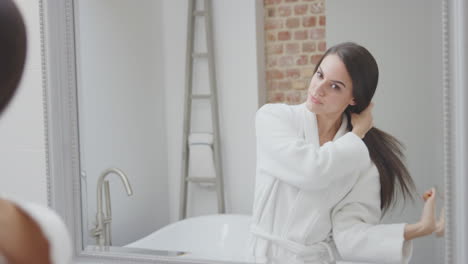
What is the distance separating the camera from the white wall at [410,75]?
1111 mm

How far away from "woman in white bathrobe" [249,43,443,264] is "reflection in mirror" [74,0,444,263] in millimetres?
27

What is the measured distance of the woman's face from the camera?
46.1 inches

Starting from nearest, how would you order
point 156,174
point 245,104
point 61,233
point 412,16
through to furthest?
point 61,233 → point 412,16 → point 245,104 → point 156,174

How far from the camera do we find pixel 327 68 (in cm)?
118

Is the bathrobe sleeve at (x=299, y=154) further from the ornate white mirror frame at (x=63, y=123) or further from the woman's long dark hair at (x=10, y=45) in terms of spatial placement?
the woman's long dark hair at (x=10, y=45)

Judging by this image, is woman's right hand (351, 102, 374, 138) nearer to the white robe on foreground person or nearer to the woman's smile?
the woman's smile

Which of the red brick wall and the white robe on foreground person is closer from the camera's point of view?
the white robe on foreground person

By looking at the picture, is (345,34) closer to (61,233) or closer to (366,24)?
(366,24)

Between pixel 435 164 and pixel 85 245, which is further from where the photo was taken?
pixel 85 245

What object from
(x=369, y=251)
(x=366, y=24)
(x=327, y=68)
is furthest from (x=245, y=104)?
(x=369, y=251)

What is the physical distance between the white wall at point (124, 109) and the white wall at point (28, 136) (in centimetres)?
12

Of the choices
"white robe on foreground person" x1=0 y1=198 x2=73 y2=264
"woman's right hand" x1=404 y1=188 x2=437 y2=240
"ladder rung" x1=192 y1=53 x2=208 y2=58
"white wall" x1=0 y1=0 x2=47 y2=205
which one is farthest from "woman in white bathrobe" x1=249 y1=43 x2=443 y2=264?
"white robe on foreground person" x1=0 y1=198 x2=73 y2=264

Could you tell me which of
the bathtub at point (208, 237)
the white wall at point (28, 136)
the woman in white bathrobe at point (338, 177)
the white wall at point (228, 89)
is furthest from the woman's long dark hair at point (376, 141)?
the white wall at point (28, 136)

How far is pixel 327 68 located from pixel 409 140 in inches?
9.4
